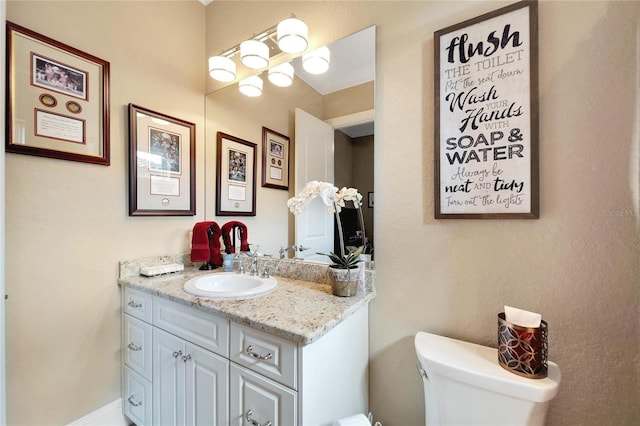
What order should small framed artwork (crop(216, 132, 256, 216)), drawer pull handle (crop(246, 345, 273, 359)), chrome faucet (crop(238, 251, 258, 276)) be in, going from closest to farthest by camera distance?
drawer pull handle (crop(246, 345, 273, 359))
chrome faucet (crop(238, 251, 258, 276))
small framed artwork (crop(216, 132, 256, 216))

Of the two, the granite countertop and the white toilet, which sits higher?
the granite countertop

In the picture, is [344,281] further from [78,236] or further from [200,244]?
[78,236]

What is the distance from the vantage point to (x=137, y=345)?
1301 millimetres

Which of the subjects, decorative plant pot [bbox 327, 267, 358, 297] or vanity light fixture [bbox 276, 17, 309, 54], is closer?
decorative plant pot [bbox 327, 267, 358, 297]

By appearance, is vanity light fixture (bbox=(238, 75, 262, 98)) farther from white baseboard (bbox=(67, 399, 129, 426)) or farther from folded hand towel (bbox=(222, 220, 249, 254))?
white baseboard (bbox=(67, 399, 129, 426))

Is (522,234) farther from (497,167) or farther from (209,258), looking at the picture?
(209,258)

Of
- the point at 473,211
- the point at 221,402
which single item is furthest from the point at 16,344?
the point at 473,211

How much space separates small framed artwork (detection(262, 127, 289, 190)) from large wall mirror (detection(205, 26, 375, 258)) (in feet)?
0.10

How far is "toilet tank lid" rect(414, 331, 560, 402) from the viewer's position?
734 mm

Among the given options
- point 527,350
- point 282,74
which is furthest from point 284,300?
point 282,74

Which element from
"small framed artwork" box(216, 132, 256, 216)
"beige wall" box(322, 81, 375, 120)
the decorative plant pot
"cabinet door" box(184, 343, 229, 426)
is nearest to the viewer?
"cabinet door" box(184, 343, 229, 426)

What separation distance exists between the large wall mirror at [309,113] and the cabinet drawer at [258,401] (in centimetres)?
63

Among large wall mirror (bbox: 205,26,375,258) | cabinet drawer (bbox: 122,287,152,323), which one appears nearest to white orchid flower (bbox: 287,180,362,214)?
large wall mirror (bbox: 205,26,375,258)

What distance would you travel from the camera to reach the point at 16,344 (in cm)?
110
